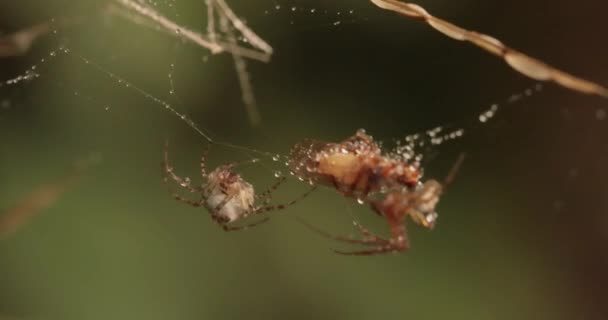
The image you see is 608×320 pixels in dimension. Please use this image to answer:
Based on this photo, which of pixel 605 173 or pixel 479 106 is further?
pixel 605 173

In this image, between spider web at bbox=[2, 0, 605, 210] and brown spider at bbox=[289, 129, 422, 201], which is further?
spider web at bbox=[2, 0, 605, 210]

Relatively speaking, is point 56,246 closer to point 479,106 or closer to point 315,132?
point 315,132

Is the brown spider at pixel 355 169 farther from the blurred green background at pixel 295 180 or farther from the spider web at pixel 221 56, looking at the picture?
the blurred green background at pixel 295 180

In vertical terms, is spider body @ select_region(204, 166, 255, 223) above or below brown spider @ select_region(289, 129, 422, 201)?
below

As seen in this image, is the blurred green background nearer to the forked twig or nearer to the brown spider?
the forked twig

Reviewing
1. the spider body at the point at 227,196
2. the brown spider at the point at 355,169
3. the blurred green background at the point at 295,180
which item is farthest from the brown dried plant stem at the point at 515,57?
the blurred green background at the point at 295,180

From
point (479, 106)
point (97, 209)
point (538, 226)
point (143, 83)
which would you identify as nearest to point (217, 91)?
point (143, 83)

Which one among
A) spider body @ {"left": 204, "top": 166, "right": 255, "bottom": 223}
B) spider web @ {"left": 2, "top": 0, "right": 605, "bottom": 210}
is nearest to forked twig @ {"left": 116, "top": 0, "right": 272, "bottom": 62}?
spider web @ {"left": 2, "top": 0, "right": 605, "bottom": 210}
